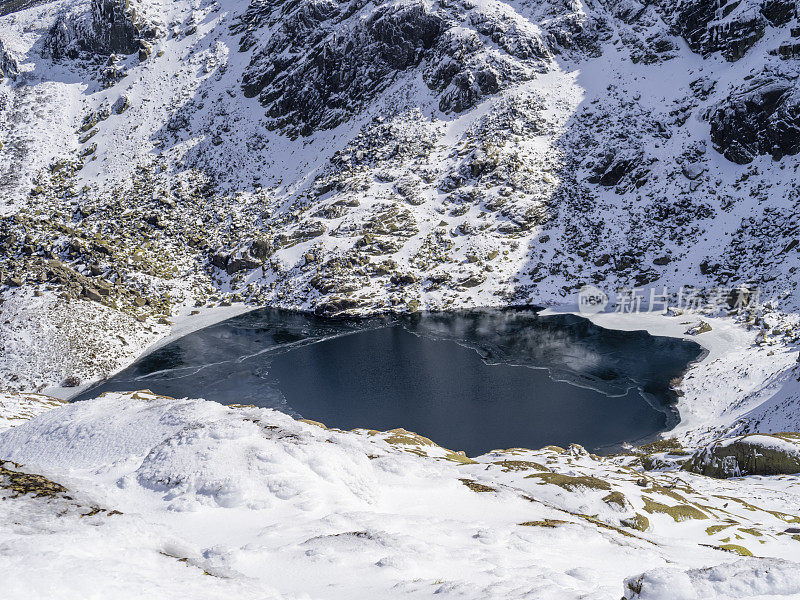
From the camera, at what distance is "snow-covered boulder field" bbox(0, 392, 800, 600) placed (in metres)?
9.10

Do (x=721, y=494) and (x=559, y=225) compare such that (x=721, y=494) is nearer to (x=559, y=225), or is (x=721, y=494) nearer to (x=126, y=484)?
(x=126, y=484)

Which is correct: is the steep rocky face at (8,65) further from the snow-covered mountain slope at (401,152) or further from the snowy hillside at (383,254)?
the snow-covered mountain slope at (401,152)

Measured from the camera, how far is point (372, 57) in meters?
113

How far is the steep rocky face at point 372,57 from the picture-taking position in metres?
106

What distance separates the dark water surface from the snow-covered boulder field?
24388 millimetres

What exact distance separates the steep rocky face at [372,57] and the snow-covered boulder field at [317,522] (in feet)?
328

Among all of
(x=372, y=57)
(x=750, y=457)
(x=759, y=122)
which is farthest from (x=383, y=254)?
(x=759, y=122)

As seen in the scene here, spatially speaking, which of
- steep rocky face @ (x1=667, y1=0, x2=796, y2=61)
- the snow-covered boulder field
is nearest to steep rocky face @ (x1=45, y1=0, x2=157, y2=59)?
steep rocky face @ (x1=667, y1=0, x2=796, y2=61)

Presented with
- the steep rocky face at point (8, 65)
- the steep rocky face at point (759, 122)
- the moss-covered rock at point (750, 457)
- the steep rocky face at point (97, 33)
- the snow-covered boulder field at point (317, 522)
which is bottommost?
the moss-covered rock at point (750, 457)

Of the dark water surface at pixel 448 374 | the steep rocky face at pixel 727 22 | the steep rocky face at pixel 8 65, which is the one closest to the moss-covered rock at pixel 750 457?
the dark water surface at pixel 448 374

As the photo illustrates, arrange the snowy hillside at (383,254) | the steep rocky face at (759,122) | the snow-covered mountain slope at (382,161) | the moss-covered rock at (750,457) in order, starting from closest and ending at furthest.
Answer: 1. the snowy hillside at (383,254)
2. the moss-covered rock at (750,457)
3. the snow-covered mountain slope at (382,161)
4. the steep rocky face at (759,122)

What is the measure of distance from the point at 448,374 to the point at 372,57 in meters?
85.2

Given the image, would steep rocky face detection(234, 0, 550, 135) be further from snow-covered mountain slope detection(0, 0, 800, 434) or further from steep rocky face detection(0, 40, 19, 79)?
steep rocky face detection(0, 40, 19, 79)

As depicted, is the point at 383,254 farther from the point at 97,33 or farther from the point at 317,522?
the point at 97,33
